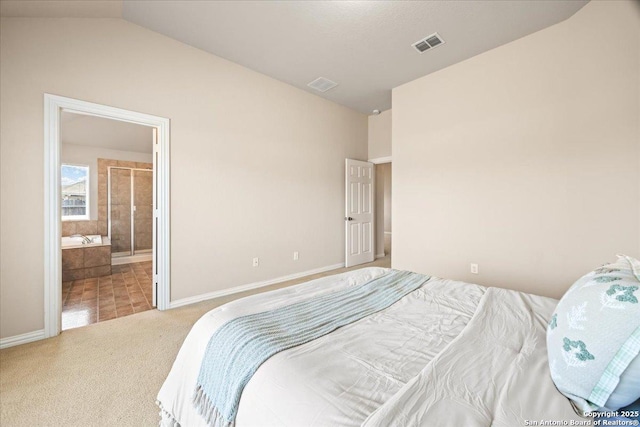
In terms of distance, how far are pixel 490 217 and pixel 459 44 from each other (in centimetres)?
197

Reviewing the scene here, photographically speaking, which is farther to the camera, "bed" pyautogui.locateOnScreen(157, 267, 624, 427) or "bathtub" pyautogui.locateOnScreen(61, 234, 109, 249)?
"bathtub" pyautogui.locateOnScreen(61, 234, 109, 249)

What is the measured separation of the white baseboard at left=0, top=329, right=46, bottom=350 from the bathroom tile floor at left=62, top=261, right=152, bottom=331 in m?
0.21

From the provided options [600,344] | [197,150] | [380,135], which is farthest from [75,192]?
[600,344]

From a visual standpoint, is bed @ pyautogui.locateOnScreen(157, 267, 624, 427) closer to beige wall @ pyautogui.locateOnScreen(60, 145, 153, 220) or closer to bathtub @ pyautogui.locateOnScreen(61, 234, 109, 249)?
bathtub @ pyautogui.locateOnScreen(61, 234, 109, 249)

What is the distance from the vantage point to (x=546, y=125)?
2676 mm

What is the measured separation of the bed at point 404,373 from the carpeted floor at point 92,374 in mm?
535

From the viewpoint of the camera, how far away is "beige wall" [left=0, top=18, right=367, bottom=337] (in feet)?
7.14

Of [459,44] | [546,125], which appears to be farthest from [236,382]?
[459,44]

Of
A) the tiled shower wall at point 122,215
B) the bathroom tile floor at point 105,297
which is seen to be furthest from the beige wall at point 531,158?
the tiled shower wall at point 122,215

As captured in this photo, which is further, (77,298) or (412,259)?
(412,259)

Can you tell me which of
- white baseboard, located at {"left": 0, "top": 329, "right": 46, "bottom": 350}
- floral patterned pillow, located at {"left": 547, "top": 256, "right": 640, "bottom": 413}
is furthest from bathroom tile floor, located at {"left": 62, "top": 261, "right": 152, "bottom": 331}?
floral patterned pillow, located at {"left": 547, "top": 256, "right": 640, "bottom": 413}

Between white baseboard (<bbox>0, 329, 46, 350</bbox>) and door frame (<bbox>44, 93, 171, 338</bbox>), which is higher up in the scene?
door frame (<bbox>44, 93, 171, 338</bbox>)

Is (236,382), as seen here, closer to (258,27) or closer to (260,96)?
(258,27)

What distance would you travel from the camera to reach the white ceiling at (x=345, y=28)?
2.38 metres
